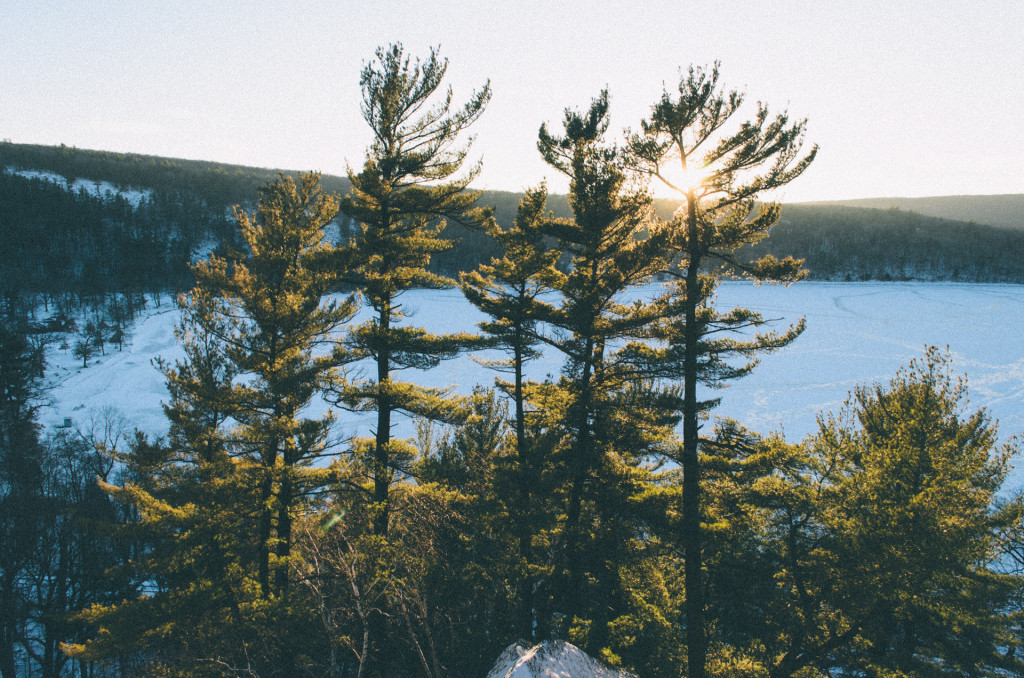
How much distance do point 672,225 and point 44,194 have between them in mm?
140271

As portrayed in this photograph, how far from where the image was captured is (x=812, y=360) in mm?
35031

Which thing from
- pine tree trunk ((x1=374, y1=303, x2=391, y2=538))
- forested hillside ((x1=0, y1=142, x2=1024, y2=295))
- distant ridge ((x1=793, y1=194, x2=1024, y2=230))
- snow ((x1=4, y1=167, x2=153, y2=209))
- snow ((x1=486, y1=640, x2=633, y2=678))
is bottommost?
snow ((x1=486, y1=640, x2=633, y2=678))

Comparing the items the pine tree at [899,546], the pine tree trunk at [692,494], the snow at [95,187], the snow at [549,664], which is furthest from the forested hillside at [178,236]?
the snow at [549,664]

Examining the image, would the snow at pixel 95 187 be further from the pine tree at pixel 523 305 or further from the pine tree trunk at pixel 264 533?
the pine tree at pixel 523 305

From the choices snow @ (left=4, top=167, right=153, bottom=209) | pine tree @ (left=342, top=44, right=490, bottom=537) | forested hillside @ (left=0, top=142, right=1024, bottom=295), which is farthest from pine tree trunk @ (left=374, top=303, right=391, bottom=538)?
snow @ (left=4, top=167, right=153, bottom=209)

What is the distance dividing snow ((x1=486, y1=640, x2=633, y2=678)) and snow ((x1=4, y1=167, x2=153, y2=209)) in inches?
5895

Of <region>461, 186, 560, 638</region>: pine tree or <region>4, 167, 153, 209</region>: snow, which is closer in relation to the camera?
<region>461, 186, 560, 638</region>: pine tree

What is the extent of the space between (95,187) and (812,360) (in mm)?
167558

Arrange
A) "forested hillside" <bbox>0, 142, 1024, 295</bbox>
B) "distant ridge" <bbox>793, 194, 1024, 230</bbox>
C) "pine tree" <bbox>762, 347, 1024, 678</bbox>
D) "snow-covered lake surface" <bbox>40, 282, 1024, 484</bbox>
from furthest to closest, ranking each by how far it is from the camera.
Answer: "distant ridge" <bbox>793, 194, 1024, 230</bbox> → "forested hillside" <bbox>0, 142, 1024, 295</bbox> → "snow-covered lake surface" <bbox>40, 282, 1024, 484</bbox> → "pine tree" <bbox>762, 347, 1024, 678</bbox>

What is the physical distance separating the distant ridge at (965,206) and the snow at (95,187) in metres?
215

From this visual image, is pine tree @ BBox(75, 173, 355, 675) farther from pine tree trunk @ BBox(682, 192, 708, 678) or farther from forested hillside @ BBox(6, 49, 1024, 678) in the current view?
pine tree trunk @ BBox(682, 192, 708, 678)

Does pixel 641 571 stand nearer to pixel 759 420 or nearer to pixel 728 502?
pixel 728 502

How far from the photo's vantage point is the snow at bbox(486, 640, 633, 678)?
707 centimetres

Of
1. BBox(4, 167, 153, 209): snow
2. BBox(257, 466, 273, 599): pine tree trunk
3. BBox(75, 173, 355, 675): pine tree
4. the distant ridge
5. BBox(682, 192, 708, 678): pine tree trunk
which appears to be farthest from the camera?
the distant ridge
